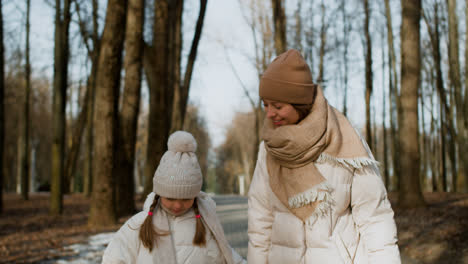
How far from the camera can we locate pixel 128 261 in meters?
3.21

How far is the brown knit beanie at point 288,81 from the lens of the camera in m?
2.76

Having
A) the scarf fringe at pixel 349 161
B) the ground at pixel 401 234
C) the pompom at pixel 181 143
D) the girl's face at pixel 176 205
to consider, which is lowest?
the ground at pixel 401 234

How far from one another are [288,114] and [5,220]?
1278cm

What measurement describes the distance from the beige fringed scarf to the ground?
543 centimetres

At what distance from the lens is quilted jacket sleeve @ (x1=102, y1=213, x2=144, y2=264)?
316cm

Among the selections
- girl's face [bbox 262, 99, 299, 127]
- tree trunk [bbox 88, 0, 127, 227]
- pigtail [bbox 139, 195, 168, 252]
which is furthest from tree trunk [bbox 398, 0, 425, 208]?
girl's face [bbox 262, 99, 299, 127]

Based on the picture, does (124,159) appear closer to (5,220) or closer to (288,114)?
(5,220)

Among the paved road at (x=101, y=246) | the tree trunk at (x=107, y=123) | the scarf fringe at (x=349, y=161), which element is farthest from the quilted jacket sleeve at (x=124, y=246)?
the tree trunk at (x=107, y=123)

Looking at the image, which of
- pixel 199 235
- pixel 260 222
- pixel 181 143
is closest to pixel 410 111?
pixel 181 143

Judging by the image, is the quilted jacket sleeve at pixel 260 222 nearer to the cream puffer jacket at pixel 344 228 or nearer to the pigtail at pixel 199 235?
the cream puffer jacket at pixel 344 228

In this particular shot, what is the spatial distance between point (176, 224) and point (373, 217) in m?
1.40

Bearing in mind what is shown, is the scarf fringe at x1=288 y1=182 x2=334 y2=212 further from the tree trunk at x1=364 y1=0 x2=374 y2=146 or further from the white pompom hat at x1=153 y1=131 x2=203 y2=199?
the tree trunk at x1=364 y1=0 x2=374 y2=146

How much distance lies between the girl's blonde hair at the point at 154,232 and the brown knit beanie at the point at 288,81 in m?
1.11

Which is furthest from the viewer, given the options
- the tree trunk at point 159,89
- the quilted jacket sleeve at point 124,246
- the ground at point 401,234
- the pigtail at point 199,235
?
the tree trunk at point 159,89
